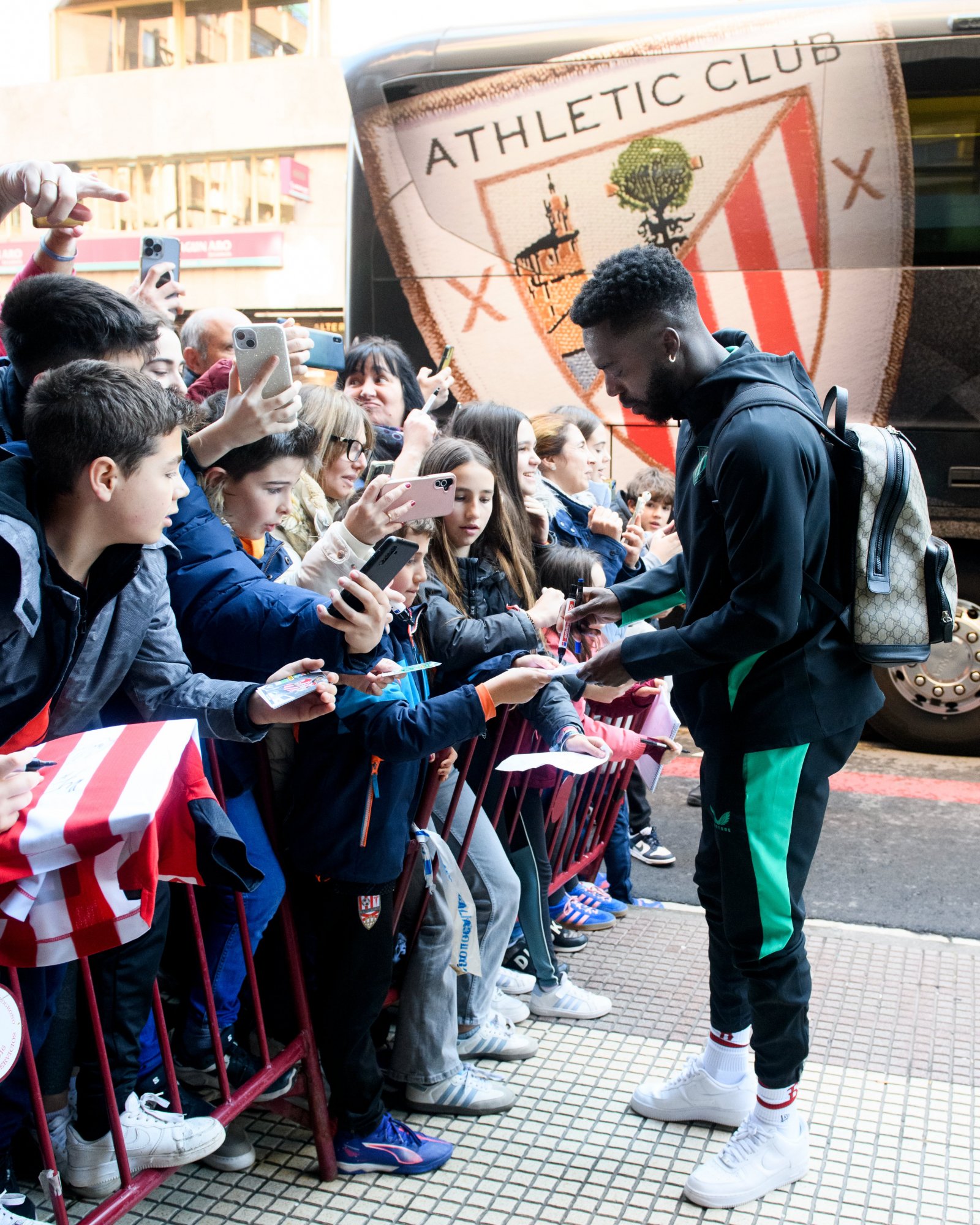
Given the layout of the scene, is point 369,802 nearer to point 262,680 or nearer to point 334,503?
point 262,680

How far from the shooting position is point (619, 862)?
14.9ft

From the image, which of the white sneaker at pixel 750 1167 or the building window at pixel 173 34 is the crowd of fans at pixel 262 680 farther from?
the building window at pixel 173 34

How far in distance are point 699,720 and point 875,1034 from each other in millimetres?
1342

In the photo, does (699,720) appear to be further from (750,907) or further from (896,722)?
(896,722)

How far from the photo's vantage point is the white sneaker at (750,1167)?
104 inches

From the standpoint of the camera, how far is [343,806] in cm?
267

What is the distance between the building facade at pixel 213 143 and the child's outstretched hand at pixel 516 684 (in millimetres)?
20056

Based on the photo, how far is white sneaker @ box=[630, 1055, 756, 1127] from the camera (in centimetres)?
296

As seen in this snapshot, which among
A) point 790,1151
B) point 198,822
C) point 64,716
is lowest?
point 790,1151

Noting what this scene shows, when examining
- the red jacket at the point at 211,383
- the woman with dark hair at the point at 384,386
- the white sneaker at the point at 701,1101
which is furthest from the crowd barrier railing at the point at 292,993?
the woman with dark hair at the point at 384,386

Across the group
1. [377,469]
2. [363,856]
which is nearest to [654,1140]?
[363,856]

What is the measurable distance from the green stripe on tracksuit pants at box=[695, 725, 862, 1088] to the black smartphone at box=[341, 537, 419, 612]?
896mm

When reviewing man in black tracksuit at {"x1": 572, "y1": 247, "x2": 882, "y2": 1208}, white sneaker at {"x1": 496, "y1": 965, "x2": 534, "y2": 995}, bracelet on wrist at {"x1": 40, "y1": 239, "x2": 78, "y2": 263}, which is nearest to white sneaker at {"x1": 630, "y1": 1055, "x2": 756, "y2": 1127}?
man in black tracksuit at {"x1": 572, "y1": 247, "x2": 882, "y2": 1208}

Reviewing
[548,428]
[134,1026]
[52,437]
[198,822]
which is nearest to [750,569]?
[198,822]
